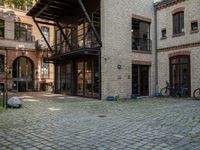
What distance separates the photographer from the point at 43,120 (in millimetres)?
8094

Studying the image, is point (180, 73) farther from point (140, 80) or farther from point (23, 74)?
point (23, 74)

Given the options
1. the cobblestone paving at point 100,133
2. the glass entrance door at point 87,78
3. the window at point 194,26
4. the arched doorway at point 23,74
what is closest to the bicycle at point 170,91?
the window at point 194,26

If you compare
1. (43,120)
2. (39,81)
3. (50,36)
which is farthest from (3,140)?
(50,36)

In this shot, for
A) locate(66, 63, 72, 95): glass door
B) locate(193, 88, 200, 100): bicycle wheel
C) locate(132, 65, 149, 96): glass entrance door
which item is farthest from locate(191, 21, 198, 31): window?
locate(66, 63, 72, 95): glass door

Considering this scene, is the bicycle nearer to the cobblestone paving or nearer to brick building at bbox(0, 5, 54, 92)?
the cobblestone paving

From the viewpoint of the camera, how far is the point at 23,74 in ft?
88.2

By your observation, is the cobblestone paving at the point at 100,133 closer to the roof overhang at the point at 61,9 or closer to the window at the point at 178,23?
the roof overhang at the point at 61,9

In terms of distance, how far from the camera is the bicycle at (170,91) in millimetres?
16891

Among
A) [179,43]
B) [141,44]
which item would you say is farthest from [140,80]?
[179,43]

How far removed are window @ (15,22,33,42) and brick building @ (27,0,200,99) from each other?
22.1ft

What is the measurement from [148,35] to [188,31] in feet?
10.2

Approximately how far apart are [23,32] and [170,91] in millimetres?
17503

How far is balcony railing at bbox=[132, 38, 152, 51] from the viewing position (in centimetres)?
1735

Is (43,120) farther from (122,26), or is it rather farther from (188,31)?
(188,31)
